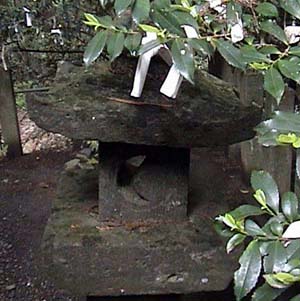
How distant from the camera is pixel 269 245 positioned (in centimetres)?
65

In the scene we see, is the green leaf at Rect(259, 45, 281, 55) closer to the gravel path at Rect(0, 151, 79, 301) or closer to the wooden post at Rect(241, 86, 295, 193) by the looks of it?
the wooden post at Rect(241, 86, 295, 193)

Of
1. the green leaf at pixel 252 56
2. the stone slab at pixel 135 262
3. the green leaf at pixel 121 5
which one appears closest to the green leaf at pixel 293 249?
the green leaf at pixel 252 56

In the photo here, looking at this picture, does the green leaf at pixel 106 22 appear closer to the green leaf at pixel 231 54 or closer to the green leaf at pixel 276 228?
the green leaf at pixel 231 54

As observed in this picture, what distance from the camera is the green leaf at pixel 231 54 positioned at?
731 millimetres

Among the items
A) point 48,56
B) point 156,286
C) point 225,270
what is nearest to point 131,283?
point 156,286

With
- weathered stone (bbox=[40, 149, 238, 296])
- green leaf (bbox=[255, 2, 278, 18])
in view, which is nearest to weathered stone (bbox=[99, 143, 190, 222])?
weathered stone (bbox=[40, 149, 238, 296])

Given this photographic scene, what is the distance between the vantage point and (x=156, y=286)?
1.33 metres

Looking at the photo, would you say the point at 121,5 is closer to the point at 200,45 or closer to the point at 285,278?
the point at 200,45

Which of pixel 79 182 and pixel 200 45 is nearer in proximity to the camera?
pixel 200 45

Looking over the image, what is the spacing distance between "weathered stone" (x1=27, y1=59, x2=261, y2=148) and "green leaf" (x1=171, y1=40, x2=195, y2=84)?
0.50 m

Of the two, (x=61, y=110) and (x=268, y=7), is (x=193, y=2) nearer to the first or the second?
(x=268, y=7)

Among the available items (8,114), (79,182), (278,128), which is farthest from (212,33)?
(8,114)

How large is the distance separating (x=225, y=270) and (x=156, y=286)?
16 centimetres

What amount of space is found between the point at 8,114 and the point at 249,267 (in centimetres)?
281
